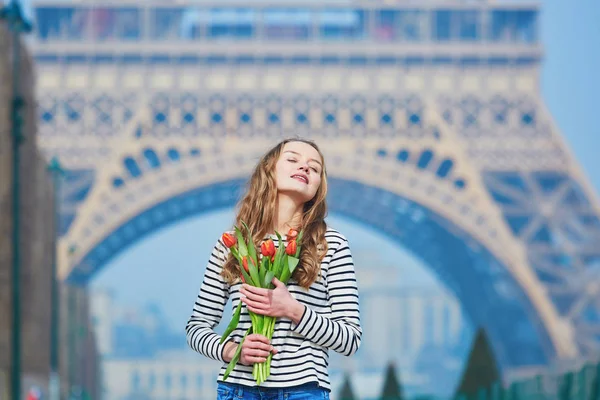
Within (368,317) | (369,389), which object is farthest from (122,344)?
(369,389)

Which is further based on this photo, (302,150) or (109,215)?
(109,215)

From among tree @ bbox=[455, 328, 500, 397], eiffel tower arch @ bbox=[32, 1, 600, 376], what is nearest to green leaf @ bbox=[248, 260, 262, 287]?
tree @ bbox=[455, 328, 500, 397]

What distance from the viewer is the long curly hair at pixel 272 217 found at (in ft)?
11.9

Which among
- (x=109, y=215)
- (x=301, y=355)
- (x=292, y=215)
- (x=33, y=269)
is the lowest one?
(x=301, y=355)

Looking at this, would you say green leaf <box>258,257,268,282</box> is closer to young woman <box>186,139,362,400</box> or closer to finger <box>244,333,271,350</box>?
young woman <box>186,139,362,400</box>

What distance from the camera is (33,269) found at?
21.4 m

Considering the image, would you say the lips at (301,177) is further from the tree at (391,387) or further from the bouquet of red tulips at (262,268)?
the tree at (391,387)

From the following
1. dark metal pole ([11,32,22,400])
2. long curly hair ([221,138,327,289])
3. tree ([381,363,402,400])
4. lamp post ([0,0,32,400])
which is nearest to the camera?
long curly hair ([221,138,327,289])

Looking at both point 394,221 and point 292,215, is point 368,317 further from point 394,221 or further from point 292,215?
point 292,215

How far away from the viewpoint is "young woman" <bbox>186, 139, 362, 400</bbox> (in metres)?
3.57

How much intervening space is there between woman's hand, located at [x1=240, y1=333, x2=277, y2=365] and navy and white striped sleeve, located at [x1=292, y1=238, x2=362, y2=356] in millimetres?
97

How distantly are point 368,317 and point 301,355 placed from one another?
95.2 meters

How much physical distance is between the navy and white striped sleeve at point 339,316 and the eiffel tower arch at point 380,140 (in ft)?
109

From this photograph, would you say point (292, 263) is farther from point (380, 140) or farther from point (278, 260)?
point (380, 140)
